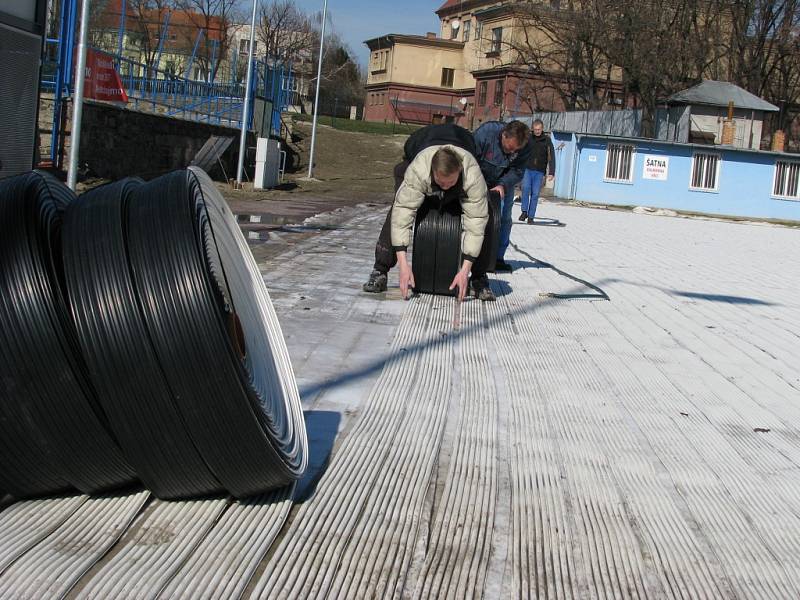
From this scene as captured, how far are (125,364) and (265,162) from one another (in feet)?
78.7

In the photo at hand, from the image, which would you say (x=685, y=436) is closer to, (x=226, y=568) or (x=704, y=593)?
(x=704, y=593)

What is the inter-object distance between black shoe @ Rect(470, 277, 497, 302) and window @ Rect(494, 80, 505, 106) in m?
58.5

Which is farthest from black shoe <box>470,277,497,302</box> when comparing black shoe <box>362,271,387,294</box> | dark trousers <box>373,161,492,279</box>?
black shoe <box>362,271,387,294</box>

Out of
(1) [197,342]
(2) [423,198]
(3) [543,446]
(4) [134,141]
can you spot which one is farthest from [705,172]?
(1) [197,342]

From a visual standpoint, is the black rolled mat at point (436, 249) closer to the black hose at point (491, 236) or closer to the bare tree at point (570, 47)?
the black hose at point (491, 236)

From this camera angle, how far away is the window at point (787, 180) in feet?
127

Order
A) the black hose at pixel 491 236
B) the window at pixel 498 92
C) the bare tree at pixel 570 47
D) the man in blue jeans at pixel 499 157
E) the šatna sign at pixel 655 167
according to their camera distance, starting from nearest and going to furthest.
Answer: the black hose at pixel 491 236, the man in blue jeans at pixel 499 157, the šatna sign at pixel 655 167, the bare tree at pixel 570 47, the window at pixel 498 92

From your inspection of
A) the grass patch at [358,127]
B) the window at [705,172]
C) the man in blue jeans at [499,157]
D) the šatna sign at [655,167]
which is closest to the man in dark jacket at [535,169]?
Result: the man in blue jeans at [499,157]

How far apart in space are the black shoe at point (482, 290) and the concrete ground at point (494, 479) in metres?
0.30

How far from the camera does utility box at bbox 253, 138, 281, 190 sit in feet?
87.4

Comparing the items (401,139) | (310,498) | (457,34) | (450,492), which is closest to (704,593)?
(450,492)

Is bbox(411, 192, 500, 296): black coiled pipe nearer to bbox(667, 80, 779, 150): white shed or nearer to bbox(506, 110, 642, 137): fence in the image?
bbox(667, 80, 779, 150): white shed

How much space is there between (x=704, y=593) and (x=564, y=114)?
4908 centimetres

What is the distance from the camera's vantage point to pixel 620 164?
37.7 meters
